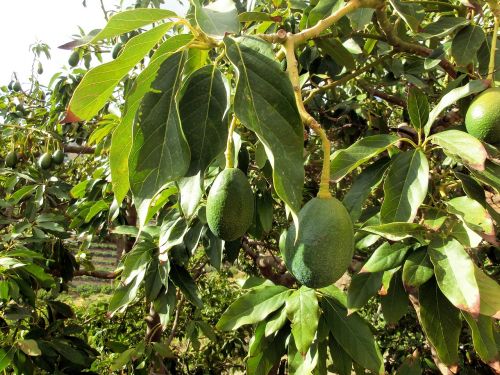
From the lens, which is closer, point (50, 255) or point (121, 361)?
point (121, 361)

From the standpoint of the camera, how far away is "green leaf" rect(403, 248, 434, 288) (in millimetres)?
903

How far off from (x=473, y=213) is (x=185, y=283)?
111cm

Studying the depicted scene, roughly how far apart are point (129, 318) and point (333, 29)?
115 inches

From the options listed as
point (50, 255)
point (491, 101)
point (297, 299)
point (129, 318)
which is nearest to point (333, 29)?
point (491, 101)

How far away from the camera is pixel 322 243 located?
0.65 m

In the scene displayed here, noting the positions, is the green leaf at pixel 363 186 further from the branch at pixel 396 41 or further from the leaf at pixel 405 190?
the branch at pixel 396 41

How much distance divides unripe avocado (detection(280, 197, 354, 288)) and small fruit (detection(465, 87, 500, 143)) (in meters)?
0.53

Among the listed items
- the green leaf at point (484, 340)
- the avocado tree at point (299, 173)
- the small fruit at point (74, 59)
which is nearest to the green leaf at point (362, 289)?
the avocado tree at point (299, 173)

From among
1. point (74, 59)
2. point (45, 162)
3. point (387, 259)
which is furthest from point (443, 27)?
point (74, 59)

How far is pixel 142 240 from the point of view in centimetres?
165

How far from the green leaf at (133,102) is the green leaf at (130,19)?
0.04 m

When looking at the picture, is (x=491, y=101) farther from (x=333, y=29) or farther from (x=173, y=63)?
(x=173, y=63)

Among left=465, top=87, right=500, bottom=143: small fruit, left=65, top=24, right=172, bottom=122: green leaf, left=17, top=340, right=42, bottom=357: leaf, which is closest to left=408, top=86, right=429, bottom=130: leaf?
left=465, top=87, right=500, bottom=143: small fruit

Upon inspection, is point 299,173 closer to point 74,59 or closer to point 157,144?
point 157,144
